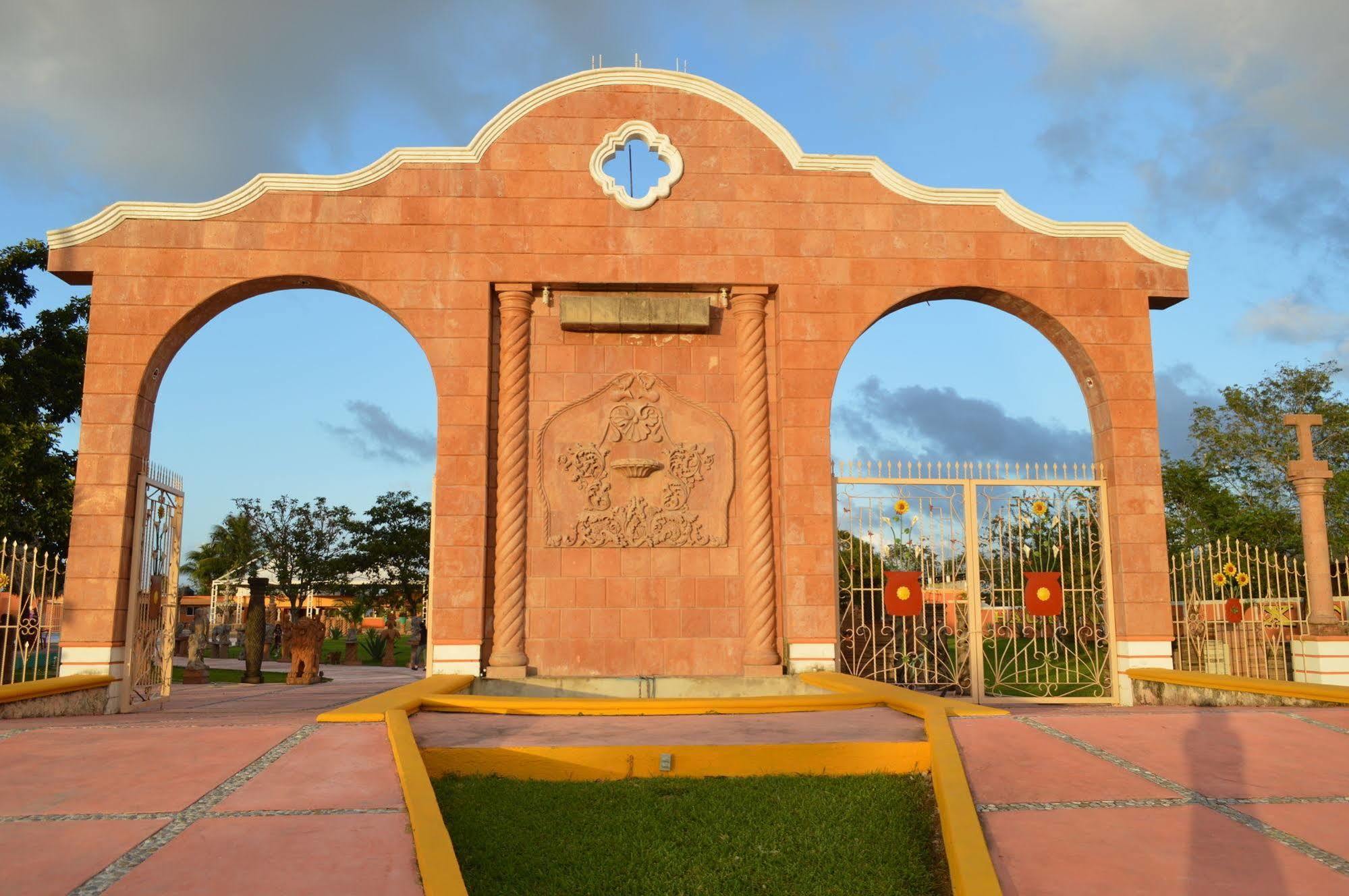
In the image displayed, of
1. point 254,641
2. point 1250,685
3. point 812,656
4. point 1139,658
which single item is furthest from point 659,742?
point 254,641

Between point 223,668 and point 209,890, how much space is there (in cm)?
1809

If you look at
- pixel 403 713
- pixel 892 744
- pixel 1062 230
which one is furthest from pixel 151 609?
pixel 1062 230

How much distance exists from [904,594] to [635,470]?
276cm

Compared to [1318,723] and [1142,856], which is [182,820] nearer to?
[1142,856]

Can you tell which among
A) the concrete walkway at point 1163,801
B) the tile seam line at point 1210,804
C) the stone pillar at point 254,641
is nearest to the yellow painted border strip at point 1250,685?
the concrete walkway at point 1163,801

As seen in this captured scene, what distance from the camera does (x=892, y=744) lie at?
492 centimetres

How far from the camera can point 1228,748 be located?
16.0 feet

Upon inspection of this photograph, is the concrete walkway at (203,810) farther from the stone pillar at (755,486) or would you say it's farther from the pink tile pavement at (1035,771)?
the stone pillar at (755,486)

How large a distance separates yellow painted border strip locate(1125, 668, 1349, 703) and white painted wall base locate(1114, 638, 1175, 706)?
210 mm

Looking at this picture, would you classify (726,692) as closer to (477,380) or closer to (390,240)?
(477,380)

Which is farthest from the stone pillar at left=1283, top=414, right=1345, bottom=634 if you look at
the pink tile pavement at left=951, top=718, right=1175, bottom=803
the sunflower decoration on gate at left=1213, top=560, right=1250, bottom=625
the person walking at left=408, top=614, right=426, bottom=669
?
the person walking at left=408, top=614, right=426, bottom=669

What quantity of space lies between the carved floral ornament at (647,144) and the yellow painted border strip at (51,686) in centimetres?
602

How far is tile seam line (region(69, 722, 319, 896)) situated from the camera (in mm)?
3170

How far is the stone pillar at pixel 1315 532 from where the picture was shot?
9.11 meters
